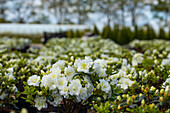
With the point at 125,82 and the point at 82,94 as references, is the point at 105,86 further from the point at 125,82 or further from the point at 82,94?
the point at 125,82

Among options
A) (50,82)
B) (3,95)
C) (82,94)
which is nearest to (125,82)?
(82,94)

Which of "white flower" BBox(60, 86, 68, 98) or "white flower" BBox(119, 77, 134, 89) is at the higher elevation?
"white flower" BBox(60, 86, 68, 98)

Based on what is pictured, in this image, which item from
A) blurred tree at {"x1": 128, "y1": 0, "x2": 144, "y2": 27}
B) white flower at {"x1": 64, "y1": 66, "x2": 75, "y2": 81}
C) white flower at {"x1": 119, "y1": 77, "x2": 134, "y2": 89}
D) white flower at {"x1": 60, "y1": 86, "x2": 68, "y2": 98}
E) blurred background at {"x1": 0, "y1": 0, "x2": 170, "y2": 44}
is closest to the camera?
white flower at {"x1": 60, "y1": 86, "x2": 68, "y2": 98}

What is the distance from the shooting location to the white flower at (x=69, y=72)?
5.05 ft

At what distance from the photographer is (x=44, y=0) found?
30891 millimetres

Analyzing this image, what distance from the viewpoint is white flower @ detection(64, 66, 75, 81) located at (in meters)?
1.54

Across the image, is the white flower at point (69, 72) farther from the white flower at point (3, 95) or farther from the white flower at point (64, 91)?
the white flower at point (3, 95)

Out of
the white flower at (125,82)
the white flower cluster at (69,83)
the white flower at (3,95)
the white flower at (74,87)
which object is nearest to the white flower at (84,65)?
the white flower cluster at (69,83)

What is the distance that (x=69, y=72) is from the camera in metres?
1.55

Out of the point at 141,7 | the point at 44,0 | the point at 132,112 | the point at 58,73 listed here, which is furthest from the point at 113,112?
the point at 44,0

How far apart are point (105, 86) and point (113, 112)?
9.2 inches

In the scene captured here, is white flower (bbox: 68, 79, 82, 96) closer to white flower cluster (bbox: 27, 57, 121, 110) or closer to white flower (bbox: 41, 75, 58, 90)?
white flower cluster (bbox: 27, 57, 121, 110)

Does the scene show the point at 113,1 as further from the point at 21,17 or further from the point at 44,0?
the point at 21,17

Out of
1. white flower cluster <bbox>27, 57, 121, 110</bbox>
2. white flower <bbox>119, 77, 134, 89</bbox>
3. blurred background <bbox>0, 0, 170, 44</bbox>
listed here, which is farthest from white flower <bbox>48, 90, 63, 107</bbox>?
blurred background <bbox>0, 0, 170, 44</bbox>
